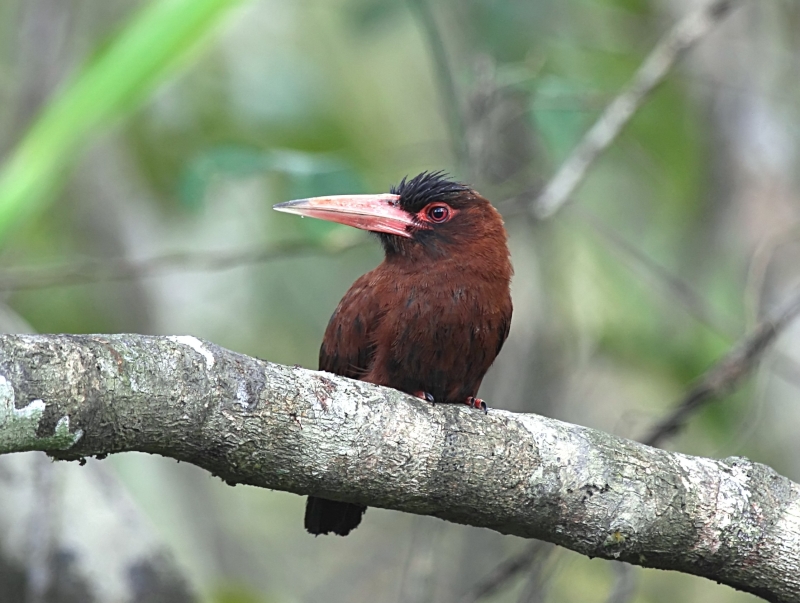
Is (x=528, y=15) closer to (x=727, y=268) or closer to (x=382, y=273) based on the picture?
(x=727, y=268)

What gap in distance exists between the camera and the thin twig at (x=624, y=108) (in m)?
3.35

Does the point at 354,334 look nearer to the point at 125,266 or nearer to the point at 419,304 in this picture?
the point at 419,304

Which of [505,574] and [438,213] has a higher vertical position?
[438,213]

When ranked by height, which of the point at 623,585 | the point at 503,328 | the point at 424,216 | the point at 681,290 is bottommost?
the point at 623,585

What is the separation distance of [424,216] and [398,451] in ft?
3.73

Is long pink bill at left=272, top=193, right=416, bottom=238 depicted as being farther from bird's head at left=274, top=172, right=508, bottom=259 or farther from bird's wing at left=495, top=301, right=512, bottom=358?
bird's wing at left=495, top=301, right=512, bottom=358

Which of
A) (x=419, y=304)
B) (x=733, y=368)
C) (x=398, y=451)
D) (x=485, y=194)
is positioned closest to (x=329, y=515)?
(x=419, y=304)

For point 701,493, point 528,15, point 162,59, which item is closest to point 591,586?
point 528,15

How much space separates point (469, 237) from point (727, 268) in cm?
184

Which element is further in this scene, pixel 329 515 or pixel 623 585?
pixel 623 585

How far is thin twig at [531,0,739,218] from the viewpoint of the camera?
335 cm

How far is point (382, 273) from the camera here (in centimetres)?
278

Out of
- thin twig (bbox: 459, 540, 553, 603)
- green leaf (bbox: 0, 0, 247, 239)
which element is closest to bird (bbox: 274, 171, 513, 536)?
thin twig (bbox: 459, 540, 553, 603)

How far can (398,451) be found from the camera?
6.32 ft
